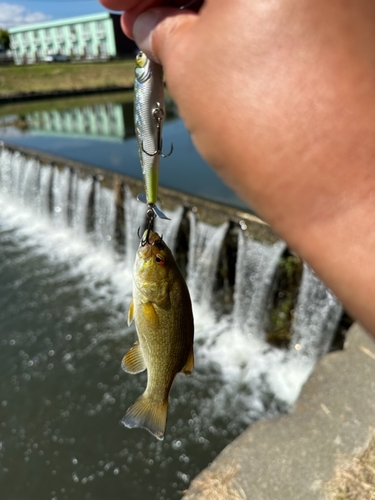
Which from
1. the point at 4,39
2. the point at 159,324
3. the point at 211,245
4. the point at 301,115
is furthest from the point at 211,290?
the point at 4,39

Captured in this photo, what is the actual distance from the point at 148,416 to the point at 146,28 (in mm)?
1478

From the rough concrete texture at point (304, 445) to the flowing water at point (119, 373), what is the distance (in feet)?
5.51

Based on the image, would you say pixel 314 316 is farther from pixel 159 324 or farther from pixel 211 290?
pixel 159 324

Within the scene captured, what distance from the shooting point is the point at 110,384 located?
5715 millimetres

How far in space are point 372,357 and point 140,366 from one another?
2.78 m

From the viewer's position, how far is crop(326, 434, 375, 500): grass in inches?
106

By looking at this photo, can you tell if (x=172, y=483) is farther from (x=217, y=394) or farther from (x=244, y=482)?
(x=244, y=482)

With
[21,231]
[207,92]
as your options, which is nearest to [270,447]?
[207,92]

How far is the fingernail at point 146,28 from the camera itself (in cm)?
134

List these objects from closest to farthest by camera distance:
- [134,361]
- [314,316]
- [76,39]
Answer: [134,361], [314,316], [76,39]

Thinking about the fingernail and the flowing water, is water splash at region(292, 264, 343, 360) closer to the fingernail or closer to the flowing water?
the flowing water

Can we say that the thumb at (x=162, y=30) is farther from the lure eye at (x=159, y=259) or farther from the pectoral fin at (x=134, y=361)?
the pectoral fin at (x=134, y=361)

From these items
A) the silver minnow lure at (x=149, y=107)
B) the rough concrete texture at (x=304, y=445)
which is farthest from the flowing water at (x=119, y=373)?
the silver minnow lure at (x=149, y=107)

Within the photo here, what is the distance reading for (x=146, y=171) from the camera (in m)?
1.53
